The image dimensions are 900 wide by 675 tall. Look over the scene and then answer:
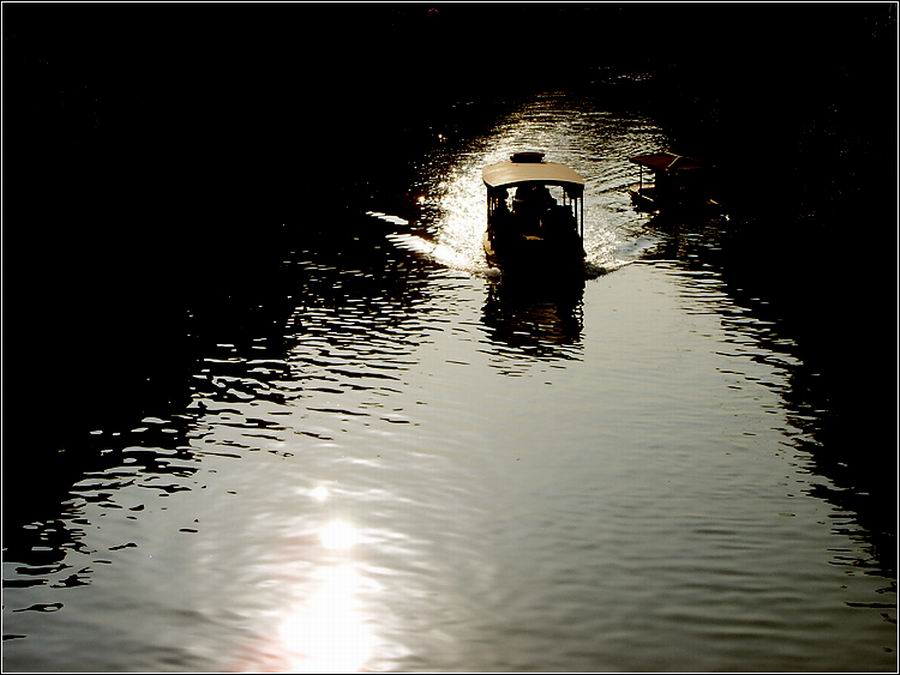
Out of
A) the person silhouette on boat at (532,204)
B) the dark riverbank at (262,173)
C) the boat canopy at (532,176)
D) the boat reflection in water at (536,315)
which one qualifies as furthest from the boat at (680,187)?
the boat reflection in water at (536,315)

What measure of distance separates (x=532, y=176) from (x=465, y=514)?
24071 millimetres

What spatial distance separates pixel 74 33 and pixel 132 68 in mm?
7226

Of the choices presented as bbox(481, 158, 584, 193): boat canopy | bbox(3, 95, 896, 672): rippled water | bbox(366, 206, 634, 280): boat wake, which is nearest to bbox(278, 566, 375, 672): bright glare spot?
bbox(3, 95, 896, 672): rippled water

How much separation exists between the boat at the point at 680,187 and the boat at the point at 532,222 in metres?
9.71

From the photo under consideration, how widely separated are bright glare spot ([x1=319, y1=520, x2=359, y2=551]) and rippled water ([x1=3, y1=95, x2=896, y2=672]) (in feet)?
0.27

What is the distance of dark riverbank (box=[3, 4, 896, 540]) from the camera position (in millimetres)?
35969

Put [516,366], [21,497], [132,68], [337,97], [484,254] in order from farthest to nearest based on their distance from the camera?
1. [337,97]
2. [132,68]
3. [484,254]
4. [516,366]
5. [21,497]

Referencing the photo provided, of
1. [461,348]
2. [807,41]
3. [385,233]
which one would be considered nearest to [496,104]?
[807,41]

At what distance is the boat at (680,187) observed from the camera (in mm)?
57188

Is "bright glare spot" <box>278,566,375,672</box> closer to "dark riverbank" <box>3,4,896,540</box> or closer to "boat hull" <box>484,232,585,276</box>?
"dark riverbank" <box>3,4,896,540</box>

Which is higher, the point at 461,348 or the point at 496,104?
the point at 496,104

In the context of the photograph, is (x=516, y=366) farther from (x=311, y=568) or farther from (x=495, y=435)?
(x=311, y=568)

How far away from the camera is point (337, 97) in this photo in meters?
93.1

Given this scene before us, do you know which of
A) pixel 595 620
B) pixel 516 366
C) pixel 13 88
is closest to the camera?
pixel 595 620
